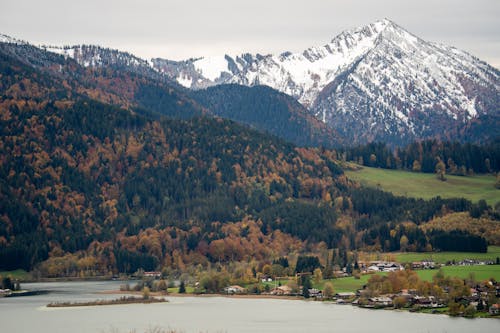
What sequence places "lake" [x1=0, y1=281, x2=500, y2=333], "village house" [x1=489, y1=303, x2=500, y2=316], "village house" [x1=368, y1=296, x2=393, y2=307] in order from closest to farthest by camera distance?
1. "lake" [x1=0, y1=281, x2=500, y2=333]
2. "village house" [x1=489, y1=303, x2=500, y2=316]
3. "village house" [x1=368, y1=296, x2=393, y2=307]

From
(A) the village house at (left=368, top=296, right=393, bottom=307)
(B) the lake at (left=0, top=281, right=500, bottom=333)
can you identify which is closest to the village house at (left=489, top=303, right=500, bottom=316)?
(B) the lake at (left=0, top=281, right=500, bottom=333)

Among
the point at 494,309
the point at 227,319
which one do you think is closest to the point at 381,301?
the point at 494,309

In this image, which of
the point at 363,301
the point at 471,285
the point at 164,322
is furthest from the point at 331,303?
the point at 164,322

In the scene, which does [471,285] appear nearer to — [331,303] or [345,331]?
[331,303]

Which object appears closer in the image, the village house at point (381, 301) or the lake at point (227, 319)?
the lake at point (227, 319)

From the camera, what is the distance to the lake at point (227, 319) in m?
158

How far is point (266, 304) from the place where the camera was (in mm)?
194750

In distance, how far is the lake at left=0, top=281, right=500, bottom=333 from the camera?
519ft

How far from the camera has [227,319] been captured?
561 ft

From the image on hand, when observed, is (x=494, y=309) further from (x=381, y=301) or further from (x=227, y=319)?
(x=227, y=319)

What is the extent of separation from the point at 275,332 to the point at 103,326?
73.7ft

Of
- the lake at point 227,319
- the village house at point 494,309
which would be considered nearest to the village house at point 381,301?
the lake at point 227,319

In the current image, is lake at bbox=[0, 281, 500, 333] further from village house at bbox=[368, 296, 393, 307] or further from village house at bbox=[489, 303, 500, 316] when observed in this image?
village house at bbox=[489, 303, 500, 316]

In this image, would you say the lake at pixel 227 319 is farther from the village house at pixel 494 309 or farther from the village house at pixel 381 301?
the village house at pixel 494 309
